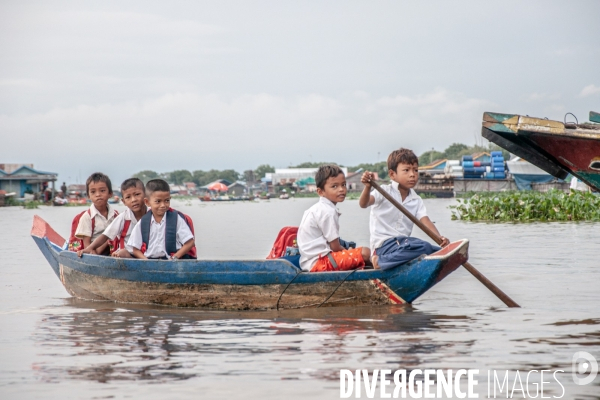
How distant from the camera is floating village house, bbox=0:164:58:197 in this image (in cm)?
4547

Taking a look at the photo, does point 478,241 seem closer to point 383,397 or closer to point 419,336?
point 419,336

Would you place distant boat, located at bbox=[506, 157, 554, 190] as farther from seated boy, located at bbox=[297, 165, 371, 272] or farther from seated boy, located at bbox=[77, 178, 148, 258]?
seated boy, located at bbox=[297, 165, 371, 272]

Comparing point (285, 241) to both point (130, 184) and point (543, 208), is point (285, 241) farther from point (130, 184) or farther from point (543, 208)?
point (543, 208)

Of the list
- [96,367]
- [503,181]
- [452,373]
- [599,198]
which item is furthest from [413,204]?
[503,181]

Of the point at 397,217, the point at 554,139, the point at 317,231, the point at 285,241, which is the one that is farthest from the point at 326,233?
the point at 554,139

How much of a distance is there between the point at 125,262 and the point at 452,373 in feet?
10.8

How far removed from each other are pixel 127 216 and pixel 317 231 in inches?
66.9

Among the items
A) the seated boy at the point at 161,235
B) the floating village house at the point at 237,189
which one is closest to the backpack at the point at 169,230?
the seated boy at the point at 161,235

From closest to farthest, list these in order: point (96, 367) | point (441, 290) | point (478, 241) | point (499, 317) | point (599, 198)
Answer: point (96, 367) → point (499, 317) → point (441, 290) → point (478, 241) → point (599, 198)

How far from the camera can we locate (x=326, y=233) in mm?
5652

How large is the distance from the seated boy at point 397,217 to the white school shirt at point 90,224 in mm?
2468

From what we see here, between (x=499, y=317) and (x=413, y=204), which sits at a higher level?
(x=413, y=204)

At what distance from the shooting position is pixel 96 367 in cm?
392

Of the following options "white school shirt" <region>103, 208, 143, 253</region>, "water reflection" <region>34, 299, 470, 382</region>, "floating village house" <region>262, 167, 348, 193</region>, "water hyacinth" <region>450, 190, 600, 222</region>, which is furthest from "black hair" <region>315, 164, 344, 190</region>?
"floating village house" <region>262, 167, 348, 193</region>
